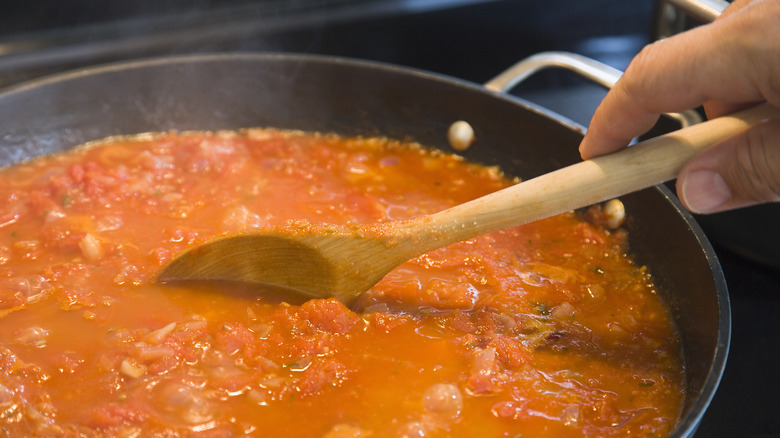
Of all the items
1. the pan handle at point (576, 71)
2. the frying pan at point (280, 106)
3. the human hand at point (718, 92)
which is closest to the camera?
the human hand at point (718, 92)

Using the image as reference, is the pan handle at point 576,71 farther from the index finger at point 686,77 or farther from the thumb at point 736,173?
the thumb at point 736,173

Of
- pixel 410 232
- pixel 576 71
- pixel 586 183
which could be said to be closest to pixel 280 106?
pixel 576 71

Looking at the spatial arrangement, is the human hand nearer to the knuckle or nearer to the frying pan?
the knuckle

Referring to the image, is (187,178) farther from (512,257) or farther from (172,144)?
(512,257)

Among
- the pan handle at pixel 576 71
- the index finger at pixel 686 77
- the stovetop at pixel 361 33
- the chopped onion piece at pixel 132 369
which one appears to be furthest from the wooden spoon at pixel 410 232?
the stovetop at pixel 361 33

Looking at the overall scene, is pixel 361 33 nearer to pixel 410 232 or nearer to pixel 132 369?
pixel 410 232

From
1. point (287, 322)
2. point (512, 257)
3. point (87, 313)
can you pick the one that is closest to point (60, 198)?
point (87, 313)

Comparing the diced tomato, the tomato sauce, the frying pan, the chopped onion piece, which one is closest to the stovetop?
the frying pan
